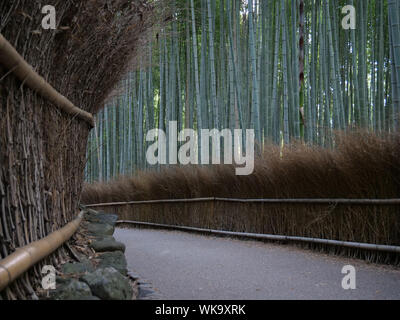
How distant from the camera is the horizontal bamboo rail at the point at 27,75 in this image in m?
1.78

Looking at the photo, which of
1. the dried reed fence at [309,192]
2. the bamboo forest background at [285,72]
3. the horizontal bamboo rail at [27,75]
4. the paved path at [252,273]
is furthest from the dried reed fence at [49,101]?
the dried reed fence at [309,192]

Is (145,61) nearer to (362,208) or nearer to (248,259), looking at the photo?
(248,259)

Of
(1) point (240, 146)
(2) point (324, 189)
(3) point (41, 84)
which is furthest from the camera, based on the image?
(1) point (240, 146)

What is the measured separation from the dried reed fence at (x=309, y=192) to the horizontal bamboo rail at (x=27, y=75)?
2.60 metres

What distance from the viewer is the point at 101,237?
3.62 metres

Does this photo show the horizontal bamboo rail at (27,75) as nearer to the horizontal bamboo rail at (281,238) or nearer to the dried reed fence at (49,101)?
the dried reed fence at (49,101)

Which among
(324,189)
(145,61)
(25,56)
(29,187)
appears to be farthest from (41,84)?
(324,189)

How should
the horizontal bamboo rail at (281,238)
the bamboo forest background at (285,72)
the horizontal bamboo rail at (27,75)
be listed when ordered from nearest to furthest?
the horizontal bamboo rail at (27,75) < the horizontal bamboo rail at (281,238) < the bamboo forest background at (285,72)

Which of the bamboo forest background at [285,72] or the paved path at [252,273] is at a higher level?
the bamboo forest background at [285,72]

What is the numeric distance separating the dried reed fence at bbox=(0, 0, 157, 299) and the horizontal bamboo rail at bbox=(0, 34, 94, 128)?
0.01 metres

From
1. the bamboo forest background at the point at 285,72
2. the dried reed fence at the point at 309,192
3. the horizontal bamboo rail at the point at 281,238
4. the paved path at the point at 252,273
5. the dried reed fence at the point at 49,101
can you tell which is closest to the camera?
the dried reed fence at the point at 49,101

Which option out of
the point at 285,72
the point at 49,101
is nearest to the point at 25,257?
the point at 49,101

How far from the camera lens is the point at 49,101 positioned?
2.54 metres
